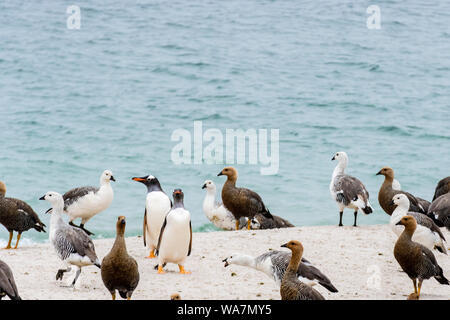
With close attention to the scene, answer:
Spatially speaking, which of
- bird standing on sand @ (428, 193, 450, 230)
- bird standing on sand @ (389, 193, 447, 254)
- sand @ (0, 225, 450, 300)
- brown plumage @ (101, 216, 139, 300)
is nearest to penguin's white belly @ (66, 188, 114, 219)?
sand @ (0, 225, 450, 300)

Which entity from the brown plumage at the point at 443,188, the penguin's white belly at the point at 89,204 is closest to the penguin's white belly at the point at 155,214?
the penguin's white belly at the point at 89,204

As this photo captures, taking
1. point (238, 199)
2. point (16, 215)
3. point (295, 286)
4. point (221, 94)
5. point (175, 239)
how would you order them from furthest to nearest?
point (221, 94) → point (238, 199) → point (16, 215) → point (175, 239) → point (295, 286)

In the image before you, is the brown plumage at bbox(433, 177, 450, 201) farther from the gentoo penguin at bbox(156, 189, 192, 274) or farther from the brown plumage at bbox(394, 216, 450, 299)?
the gentoo penguin at bbox(156, 189, 192, 274)

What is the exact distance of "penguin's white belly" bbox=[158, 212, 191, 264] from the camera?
37.1ft

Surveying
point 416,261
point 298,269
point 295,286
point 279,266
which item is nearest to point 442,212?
point 416,261

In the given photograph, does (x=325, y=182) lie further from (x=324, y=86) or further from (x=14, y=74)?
(x=14, y=74)

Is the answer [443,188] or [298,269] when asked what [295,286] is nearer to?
[298,269]

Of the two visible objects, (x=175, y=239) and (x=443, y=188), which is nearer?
(x=175, y=239)

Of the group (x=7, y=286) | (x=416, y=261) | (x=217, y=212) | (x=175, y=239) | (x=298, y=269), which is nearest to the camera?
(x=7, y=286)

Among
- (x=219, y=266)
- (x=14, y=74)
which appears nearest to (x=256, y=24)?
(x=14, y=74)

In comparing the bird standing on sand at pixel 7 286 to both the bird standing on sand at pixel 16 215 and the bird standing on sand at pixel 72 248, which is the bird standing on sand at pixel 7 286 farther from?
the bird standing on sand at pixel 16 215

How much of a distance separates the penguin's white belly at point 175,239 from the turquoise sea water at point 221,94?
649 cm

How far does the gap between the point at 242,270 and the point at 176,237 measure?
973 millimetres

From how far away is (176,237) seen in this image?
11.4 m
